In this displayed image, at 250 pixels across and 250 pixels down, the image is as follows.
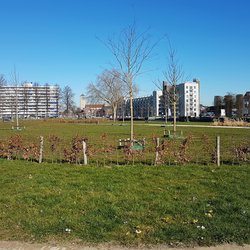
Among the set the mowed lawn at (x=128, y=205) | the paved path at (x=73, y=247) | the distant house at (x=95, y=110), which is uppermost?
the distant house at (x=95, y=110)

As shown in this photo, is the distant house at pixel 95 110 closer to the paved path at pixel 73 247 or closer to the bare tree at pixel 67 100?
the bare tree at pixel 67 100

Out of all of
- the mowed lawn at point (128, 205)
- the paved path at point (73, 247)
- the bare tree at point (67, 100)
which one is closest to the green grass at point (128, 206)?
the mowed lawn at point (128, 205)

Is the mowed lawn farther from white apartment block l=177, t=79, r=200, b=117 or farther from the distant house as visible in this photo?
the distant house

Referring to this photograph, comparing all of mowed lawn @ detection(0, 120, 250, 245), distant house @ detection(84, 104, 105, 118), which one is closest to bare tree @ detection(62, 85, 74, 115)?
distant house @ detection(84, 104, 105, 118)

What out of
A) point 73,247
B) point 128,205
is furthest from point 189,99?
point 73,247

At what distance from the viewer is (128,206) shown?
256 inches

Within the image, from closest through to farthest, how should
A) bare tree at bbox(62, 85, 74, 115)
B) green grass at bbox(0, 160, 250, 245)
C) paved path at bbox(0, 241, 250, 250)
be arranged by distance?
paved path at bbox(0, 241, 250, 250)
green grass at bbox(0, 160, 250, 245)
bare tree at bbox(62, 85, 74, 115)

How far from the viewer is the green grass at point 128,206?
511cm

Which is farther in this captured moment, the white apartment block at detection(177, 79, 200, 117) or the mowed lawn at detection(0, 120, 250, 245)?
the white apartment block at detection(177, 79, 200, 117)

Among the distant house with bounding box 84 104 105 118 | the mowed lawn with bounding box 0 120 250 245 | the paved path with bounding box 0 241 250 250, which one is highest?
the distant house with bounding box 84 104 105 118

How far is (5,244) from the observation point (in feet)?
16.0

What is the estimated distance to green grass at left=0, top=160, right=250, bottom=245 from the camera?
511cm

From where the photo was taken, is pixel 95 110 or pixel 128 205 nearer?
pixel 128 205

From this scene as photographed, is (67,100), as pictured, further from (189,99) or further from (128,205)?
(128,205)
